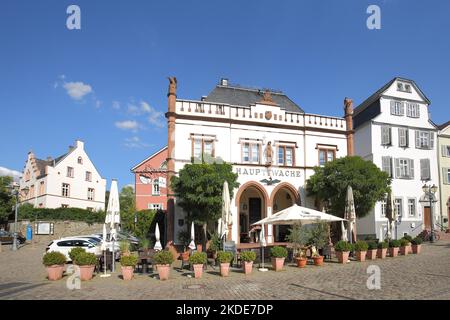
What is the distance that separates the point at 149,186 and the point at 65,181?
433 inches

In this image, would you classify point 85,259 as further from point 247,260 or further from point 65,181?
point 65,181

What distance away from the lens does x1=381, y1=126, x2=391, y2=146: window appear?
1315 inches

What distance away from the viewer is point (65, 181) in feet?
164

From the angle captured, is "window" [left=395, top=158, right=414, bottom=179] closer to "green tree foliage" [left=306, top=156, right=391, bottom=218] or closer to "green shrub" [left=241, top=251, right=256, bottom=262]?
"green tree foliage" [left=306, top=156, right=391, bottom=218]

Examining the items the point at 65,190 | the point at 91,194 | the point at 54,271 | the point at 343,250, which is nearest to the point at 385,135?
the point at 343,250

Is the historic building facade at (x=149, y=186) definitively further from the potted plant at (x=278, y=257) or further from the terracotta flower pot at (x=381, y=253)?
the potted plant at (x=278, y=257)

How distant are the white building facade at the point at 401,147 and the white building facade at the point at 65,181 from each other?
34.7 meters

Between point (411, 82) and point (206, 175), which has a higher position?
point (411, 82)

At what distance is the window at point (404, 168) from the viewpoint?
33.4 m

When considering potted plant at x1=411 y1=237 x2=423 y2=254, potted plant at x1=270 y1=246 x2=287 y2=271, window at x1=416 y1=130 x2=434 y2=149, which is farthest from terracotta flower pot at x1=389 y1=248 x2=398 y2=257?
window at x1=416 y1=130 x2=434 y2=149

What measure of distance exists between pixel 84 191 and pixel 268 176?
34471 millimetres
